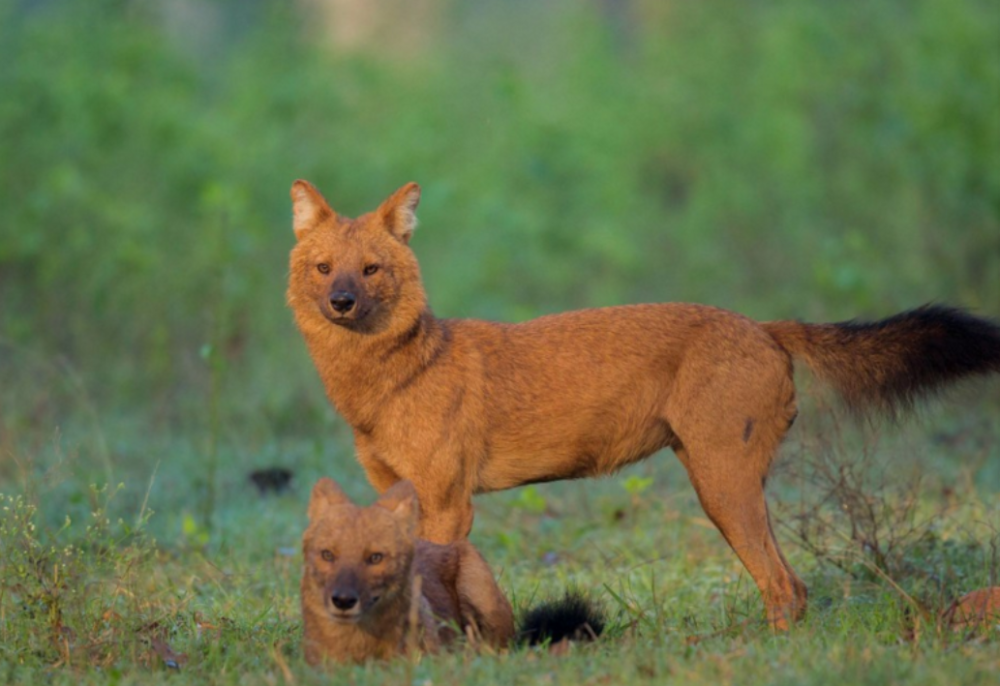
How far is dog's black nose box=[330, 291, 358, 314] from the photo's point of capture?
646cm

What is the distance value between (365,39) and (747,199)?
354 inches

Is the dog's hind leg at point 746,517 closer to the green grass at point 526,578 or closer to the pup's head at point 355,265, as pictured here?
the green grass at point 526,578

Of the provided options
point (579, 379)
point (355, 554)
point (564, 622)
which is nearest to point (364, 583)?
point (355, 554)

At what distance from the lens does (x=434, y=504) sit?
6.35 m

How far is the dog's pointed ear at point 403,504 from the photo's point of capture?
210 inches

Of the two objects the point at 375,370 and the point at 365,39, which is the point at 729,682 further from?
the point at 365,39

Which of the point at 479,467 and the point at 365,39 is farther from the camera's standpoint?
the point at 365,39

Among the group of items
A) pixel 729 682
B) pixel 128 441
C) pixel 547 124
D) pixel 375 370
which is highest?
pixel 547 124

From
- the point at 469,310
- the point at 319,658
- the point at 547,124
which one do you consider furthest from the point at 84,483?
the point at 547,124

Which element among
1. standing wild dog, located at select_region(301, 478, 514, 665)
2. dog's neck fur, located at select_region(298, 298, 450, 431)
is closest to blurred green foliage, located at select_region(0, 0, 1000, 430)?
dog's neck fur, located at select_region(298, 298, 450, 431)

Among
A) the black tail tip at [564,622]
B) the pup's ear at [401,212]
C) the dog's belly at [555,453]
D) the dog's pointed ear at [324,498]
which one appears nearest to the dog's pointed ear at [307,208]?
the pup's ear at [401,212]

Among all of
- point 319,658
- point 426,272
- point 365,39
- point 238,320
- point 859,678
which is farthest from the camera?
point 365,39

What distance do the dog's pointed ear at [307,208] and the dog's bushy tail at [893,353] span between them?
7.02ft

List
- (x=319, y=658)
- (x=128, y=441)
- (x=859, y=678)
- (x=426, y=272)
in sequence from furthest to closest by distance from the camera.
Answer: (x=426, y=272) < (x=128, y=441) < (x=319, y=658) < (x=859, y=678)
